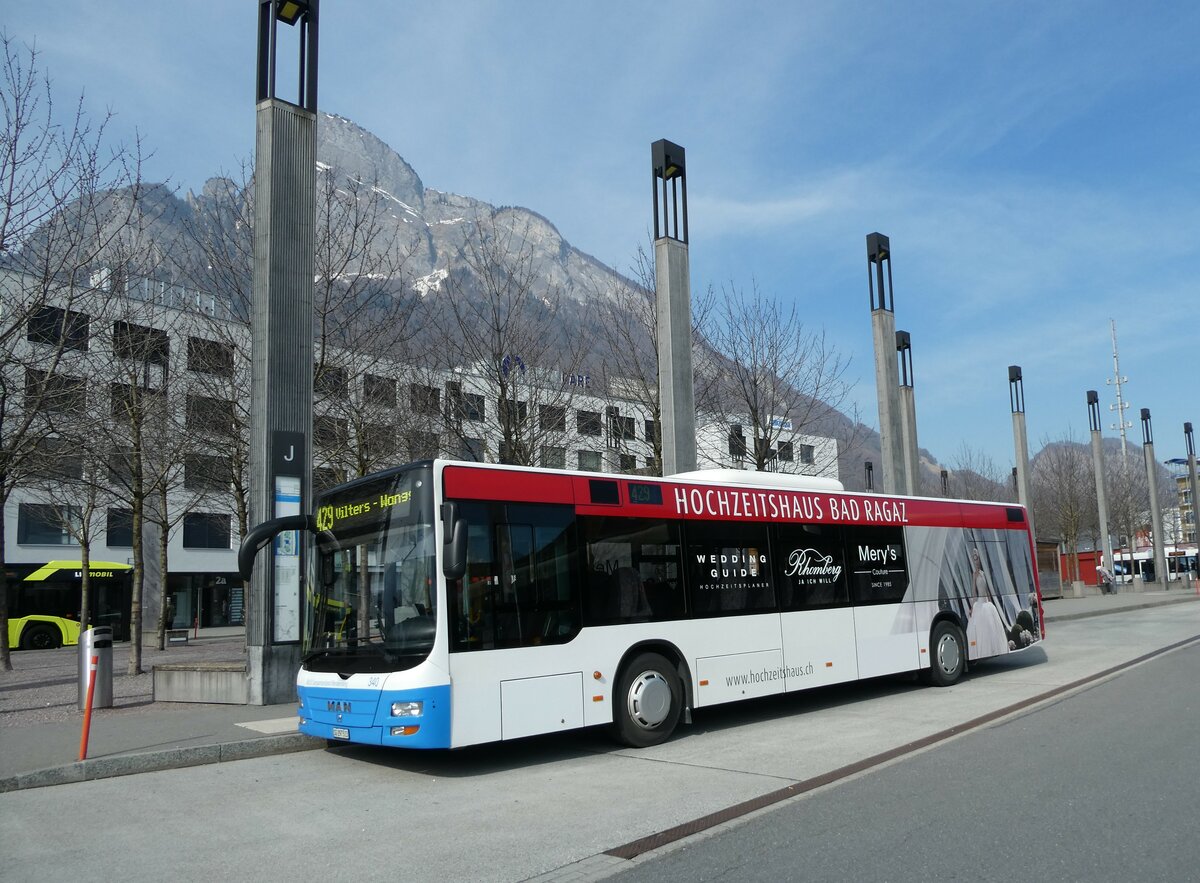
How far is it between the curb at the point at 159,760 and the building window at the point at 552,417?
1236 centimetres

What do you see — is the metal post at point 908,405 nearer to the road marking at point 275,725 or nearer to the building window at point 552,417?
the building window at point 552,417

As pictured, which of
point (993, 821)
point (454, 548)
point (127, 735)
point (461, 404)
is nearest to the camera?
point (993, 821)

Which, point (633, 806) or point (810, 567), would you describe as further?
point (810, 567)

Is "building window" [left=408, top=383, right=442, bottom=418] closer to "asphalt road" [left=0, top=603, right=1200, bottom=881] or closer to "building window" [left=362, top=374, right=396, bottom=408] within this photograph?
"building window" [left=362, top=374, right=396, bottom=408]

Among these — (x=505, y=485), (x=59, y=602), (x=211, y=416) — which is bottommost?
(x=59, y=602)

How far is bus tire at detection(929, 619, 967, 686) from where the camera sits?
13945mm


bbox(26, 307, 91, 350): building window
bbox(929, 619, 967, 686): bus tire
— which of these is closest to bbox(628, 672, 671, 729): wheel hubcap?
bbox(929, 619, 967, 686): bus tire

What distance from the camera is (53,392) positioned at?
12594 mm

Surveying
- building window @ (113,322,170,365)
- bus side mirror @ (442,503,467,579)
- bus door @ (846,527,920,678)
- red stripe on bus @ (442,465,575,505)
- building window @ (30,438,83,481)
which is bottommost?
bus door @ (846,527,920,678)

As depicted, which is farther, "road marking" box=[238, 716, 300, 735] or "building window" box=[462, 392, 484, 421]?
"building window" box=[462, 392, 484, 421]

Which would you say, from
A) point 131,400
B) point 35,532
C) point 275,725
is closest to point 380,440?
point 131,400

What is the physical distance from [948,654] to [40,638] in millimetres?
30829

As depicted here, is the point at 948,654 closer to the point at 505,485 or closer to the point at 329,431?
the point at 505,485

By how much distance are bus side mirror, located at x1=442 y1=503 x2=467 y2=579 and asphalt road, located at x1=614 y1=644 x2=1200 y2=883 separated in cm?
302
